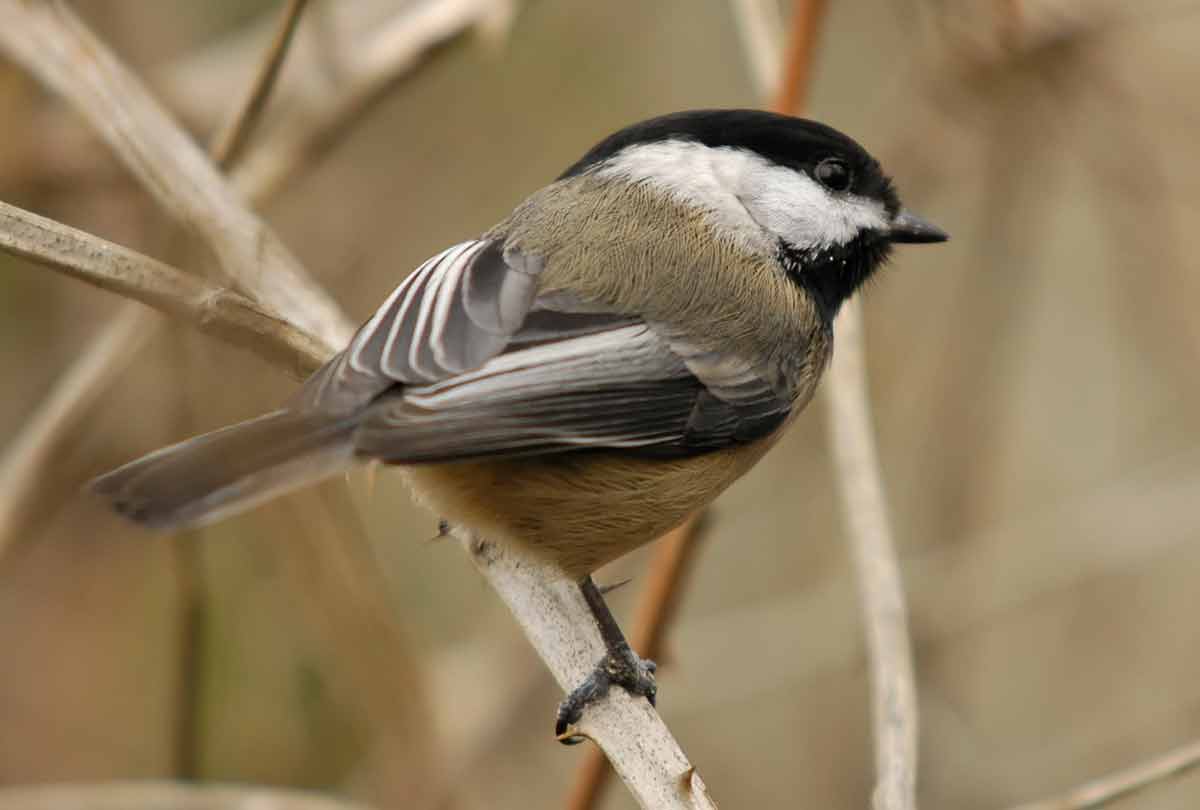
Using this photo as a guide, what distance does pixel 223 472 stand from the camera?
1.50 m

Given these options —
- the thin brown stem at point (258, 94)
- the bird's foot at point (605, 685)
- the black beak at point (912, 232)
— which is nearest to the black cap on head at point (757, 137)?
the black beak at point (912, 232)

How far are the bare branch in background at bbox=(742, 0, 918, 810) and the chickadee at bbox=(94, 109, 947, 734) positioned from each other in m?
0.08

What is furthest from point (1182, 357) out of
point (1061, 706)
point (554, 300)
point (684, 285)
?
point (554, 300)

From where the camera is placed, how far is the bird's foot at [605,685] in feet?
6.12

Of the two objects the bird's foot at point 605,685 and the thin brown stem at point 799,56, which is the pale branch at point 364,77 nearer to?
the thin brown stem at point 799,56

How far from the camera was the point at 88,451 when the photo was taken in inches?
109

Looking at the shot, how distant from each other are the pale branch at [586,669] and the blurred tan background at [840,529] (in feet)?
1.88

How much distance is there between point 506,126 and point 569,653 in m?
A: 1.95

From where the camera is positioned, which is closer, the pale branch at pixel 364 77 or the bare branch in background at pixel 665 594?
the bare branch in background at pixel 665 594

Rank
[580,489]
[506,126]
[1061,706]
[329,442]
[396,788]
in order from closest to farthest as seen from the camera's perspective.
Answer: [329,442]
[580,489]
[396,788]
[1061,706]
[506,126]

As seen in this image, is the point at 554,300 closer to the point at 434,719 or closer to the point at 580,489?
the point at 580,489

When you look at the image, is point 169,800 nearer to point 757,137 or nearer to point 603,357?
point 603,357

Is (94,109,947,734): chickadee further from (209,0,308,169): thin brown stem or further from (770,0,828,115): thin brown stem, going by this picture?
(209,0,308,169): thin brown stem

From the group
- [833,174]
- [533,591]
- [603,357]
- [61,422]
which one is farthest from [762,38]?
[61,422]
